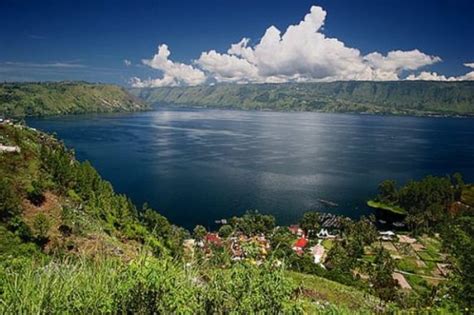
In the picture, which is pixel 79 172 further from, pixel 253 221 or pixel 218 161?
pixel 218 161

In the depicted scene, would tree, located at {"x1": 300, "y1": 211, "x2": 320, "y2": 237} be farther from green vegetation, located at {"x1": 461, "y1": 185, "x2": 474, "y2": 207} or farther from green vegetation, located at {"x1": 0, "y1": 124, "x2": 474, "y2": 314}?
green vegetation, located at {"x1": 461, "y1": 185, "x2": 474, "y2": 207}

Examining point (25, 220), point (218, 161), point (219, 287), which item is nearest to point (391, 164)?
point (218, 161)

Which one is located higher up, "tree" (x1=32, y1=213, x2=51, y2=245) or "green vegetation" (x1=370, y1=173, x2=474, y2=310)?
"tree" (x1=32, y1=213, x2=51, y2=245)

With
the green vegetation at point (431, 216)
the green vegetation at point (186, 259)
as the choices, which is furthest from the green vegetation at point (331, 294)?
the green vegetation at point (431, 216)

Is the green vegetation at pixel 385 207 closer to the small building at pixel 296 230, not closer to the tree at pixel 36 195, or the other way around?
the small building at pixel 296 230

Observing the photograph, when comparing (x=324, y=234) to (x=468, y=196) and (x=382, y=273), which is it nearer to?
(x=382, y=273)

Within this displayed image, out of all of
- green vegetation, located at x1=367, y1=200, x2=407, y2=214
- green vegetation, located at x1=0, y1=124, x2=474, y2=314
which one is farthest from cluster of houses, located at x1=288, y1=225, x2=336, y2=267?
green vegetation, located at x1=367, y1=200, x2=407, y2=214
